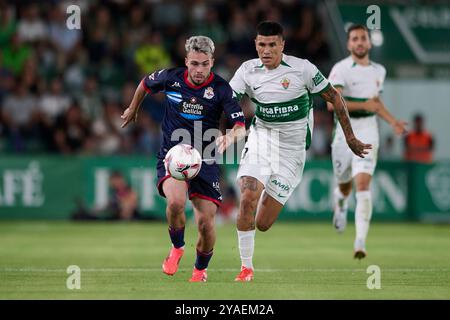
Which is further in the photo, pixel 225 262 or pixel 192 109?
pixel 225 262

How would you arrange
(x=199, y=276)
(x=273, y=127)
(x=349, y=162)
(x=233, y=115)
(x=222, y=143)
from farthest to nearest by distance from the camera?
(x=349, y=162) → (x=273, y=127) → (x=199, y=276) → (x=233, y=115) → (x=222, y=143)

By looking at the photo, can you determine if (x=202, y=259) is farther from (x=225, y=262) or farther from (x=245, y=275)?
(x=225, y=262)

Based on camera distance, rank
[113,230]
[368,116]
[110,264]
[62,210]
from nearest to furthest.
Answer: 1. [110,264]
2. [368,116]
3. [113,230]
4. [62,210]

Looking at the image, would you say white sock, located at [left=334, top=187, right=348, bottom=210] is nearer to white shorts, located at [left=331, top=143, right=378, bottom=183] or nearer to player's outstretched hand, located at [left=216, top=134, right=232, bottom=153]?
white shorts, located at [left=331, top=143, right=378, bottom=183]

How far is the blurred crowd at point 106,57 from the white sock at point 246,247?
10403 mm

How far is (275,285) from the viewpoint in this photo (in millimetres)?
10430

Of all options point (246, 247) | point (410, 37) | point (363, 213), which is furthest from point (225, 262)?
point (410, 37)

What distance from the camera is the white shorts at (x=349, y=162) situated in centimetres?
1425

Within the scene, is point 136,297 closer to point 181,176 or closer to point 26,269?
point 181,176

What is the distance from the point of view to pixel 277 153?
12.0 metres

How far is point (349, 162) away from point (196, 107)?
14.6ft

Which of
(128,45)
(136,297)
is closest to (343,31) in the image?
(128,45)

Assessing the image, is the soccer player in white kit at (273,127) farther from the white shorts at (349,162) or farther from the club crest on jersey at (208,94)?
the white shorts at (349,162)

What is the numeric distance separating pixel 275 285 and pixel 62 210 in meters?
12.1
